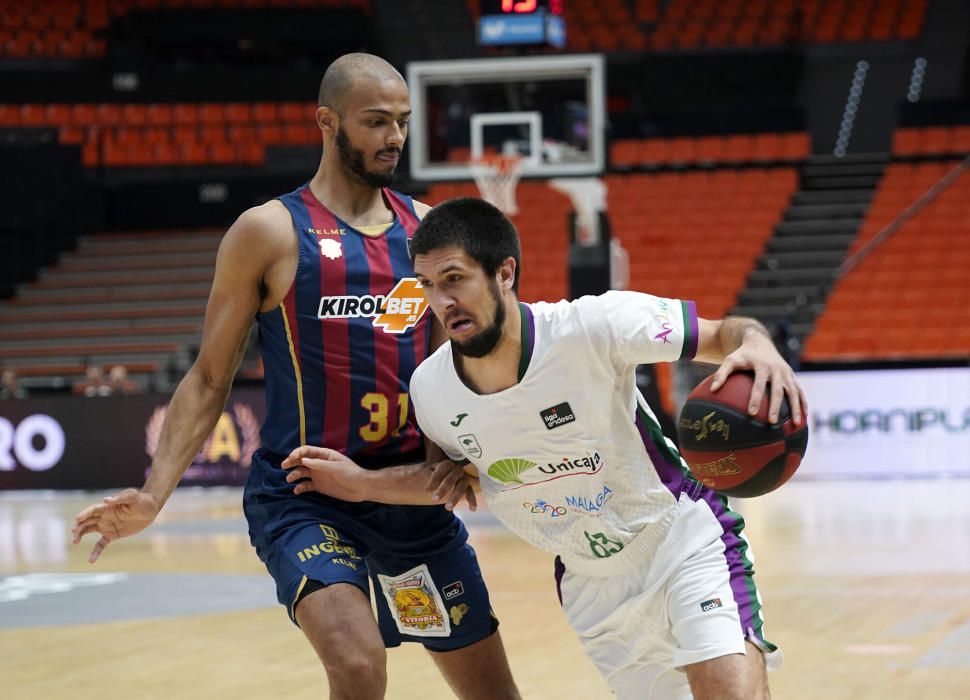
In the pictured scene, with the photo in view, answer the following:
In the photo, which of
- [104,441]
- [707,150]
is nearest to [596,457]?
[104,441]

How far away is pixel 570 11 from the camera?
23.1m

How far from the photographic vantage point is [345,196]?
3.82 m

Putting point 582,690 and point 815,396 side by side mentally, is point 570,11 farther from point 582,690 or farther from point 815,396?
point 582,690

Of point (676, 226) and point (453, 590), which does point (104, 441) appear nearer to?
point (676, 226)

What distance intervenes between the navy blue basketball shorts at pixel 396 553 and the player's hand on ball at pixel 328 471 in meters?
0.12

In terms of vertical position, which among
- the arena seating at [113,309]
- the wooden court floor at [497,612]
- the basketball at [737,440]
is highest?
the basketball at [737,440]

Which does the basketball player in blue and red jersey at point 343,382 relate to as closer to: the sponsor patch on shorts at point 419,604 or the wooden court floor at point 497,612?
the sponsor patch on shorts at point 419,604

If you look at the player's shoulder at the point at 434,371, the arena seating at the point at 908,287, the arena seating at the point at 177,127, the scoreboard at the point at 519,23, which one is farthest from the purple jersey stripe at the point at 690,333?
the arena seating at the point at 177,127

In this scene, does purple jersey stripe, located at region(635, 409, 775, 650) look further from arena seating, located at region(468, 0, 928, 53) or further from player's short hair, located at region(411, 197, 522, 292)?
arena seating, located at region(468, 0, 928, 53)

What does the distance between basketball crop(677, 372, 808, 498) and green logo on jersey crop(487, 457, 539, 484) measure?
1.41 feet

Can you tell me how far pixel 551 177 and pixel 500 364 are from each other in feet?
34.3

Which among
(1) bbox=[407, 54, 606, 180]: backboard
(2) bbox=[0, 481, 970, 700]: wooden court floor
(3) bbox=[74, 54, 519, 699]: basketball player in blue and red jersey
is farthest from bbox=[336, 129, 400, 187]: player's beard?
(1) bbox=[407, 54, 606, 180]: backboard

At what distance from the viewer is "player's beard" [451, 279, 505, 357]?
10.6 feet

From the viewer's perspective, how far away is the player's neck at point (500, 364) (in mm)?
3324
